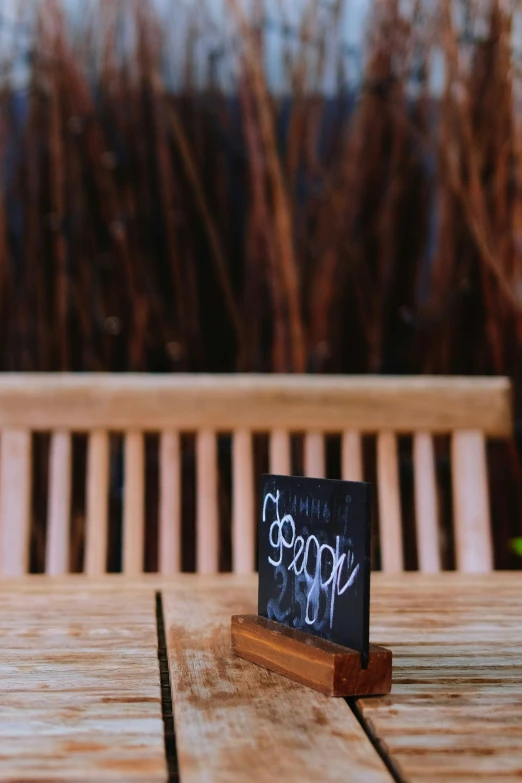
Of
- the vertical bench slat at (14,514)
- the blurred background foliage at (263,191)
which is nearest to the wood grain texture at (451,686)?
the vertical bench slat at (14,514)

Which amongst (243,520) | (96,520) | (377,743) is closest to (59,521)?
(96,520)

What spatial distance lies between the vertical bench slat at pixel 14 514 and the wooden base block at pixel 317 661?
0.72m

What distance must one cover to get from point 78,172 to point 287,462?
2.85 feet

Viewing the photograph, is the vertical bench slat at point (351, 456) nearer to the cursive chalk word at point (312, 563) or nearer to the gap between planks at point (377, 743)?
the cursive chalk word at point (312, 563)

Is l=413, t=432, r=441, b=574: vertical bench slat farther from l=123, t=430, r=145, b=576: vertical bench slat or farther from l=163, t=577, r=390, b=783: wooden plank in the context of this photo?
l=163, t=577, r=390, b=783: wooden plank

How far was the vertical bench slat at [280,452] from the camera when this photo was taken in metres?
1.21

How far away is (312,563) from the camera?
535 mm

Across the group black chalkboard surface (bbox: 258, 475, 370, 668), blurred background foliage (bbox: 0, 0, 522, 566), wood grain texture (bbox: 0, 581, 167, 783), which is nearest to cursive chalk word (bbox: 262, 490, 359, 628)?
black chalkboard surface (bbox: 258, 475, 370, 668)

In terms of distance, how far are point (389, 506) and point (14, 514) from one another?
1.75 ft

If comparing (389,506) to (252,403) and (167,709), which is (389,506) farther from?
(167,709)

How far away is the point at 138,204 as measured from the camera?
5.77 feet

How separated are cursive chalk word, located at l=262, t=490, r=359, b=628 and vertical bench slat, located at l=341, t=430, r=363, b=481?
627 mm

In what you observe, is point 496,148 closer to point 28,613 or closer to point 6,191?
point 6,191

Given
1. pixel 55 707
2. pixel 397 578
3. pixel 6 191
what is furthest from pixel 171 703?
pixel 6 191
